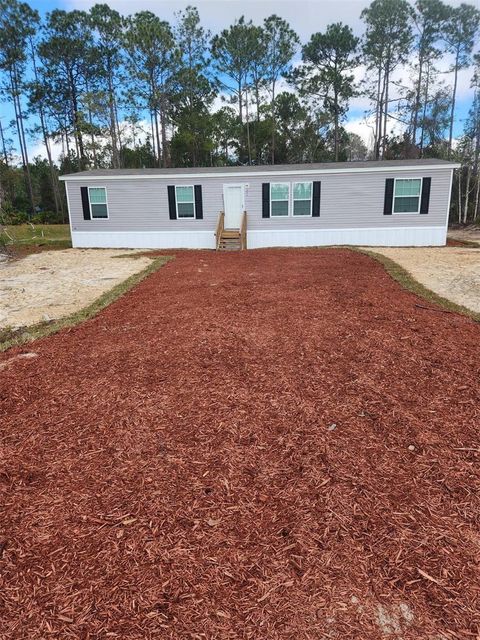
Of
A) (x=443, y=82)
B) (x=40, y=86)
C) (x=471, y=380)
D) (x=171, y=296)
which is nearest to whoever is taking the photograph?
(x=471, y=380)

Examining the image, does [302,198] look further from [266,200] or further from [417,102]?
[417,102]

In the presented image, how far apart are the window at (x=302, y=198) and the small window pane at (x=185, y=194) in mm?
3789

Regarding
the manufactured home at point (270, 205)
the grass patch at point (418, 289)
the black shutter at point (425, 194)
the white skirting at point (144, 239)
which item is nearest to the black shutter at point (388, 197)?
the manufactured home at point (270, 205)

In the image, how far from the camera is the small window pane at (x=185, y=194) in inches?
599

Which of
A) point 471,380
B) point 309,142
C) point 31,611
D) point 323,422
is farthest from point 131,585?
point 309,142

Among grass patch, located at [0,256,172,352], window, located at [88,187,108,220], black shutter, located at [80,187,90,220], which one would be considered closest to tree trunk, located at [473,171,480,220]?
window, located at [88,187,108,220]

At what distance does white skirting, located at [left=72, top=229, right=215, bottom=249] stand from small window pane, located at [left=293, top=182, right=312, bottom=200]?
338 cm

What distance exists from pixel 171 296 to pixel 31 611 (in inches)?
218

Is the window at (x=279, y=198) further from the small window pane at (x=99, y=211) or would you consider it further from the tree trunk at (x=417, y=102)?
Answer: the tree trunk at (x=417, y=102)

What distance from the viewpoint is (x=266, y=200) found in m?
14.9

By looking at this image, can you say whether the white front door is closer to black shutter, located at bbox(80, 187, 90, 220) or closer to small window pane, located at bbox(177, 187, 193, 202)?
small window pane, located at bbox(177, 187, 193, 202)

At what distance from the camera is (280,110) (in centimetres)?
3183

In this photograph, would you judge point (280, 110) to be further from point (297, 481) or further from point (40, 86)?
point (297, 481)

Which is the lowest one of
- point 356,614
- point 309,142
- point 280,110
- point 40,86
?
point 356,614
